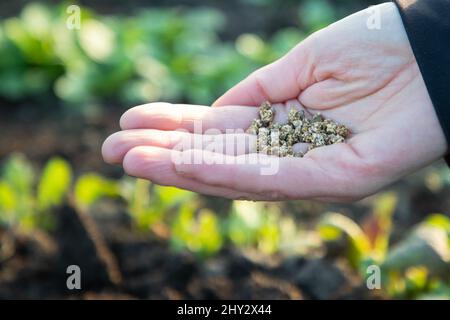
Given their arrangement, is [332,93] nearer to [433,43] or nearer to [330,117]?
[330,117]

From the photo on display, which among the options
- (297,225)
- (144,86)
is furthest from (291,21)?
(297,225)

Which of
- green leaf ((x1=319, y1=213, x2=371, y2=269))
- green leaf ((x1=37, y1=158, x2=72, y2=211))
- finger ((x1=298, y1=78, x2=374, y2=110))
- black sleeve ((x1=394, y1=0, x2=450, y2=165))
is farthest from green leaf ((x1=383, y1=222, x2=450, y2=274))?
green leaf ((x1=37, y1=158, x2=72, y2=211))

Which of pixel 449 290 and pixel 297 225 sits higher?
pixel 297 225

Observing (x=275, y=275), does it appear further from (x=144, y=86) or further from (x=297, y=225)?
(x=144, y=86)

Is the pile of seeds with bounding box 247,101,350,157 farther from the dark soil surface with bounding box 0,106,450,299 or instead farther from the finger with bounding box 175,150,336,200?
the dark soil surface with bounding box 0,106,450,299

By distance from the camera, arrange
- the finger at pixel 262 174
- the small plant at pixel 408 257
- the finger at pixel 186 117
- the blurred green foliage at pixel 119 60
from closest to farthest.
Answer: the finger at pixel 262 174, the finger at pixel 186 117, the small plant at pixel 408 257, the blurred green foliage at pixel 119 60

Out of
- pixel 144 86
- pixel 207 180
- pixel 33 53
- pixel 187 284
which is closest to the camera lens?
pixel 207 180

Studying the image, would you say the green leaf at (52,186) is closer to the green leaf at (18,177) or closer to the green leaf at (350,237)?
the green leaf at (18,177)

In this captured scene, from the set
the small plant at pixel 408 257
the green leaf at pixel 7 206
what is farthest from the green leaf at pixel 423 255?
the green leaf at pixel 7 206
